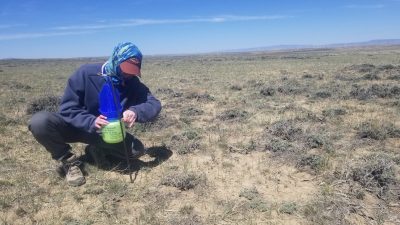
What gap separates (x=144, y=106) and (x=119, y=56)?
0.71m

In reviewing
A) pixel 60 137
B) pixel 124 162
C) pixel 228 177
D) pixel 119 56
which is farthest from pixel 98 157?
pixel 228 177

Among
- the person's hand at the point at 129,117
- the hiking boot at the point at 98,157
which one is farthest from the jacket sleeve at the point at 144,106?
the hiking boot at the point at 98,157

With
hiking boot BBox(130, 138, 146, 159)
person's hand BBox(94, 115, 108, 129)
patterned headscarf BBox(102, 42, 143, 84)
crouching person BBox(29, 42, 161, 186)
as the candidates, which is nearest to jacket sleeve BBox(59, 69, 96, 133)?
crouching person BBox(29, 42, 161, 186)

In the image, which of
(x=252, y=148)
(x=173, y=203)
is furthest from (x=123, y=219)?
(x=252, y=148)

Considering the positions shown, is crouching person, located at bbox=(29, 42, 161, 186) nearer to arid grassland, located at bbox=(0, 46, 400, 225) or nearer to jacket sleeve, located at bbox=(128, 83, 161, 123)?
jacket sleeve, located at bbox=(128, 83, 161, 123)

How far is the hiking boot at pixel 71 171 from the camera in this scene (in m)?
4.50

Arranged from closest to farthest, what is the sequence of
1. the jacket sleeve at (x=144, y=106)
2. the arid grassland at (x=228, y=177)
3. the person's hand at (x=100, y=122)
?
the arid grassland at (x=228, y=177) → the person's hand at (x=100, y=122) → the jacket sleeve at (x=144, y=106)

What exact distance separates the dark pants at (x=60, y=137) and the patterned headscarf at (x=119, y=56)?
2.73 ft

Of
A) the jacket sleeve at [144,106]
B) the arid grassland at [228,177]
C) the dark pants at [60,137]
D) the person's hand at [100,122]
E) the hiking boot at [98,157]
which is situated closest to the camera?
the arid grassland at [228,177]

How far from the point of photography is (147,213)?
3.84m

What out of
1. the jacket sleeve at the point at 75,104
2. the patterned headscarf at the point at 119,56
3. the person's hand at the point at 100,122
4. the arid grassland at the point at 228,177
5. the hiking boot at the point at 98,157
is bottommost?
the arid grassland at the point at 228,177

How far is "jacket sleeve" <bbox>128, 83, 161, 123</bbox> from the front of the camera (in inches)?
179

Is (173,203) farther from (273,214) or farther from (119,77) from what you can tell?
(119,77)

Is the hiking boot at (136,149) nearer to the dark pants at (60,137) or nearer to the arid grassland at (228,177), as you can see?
the dark pants at (60,137)
